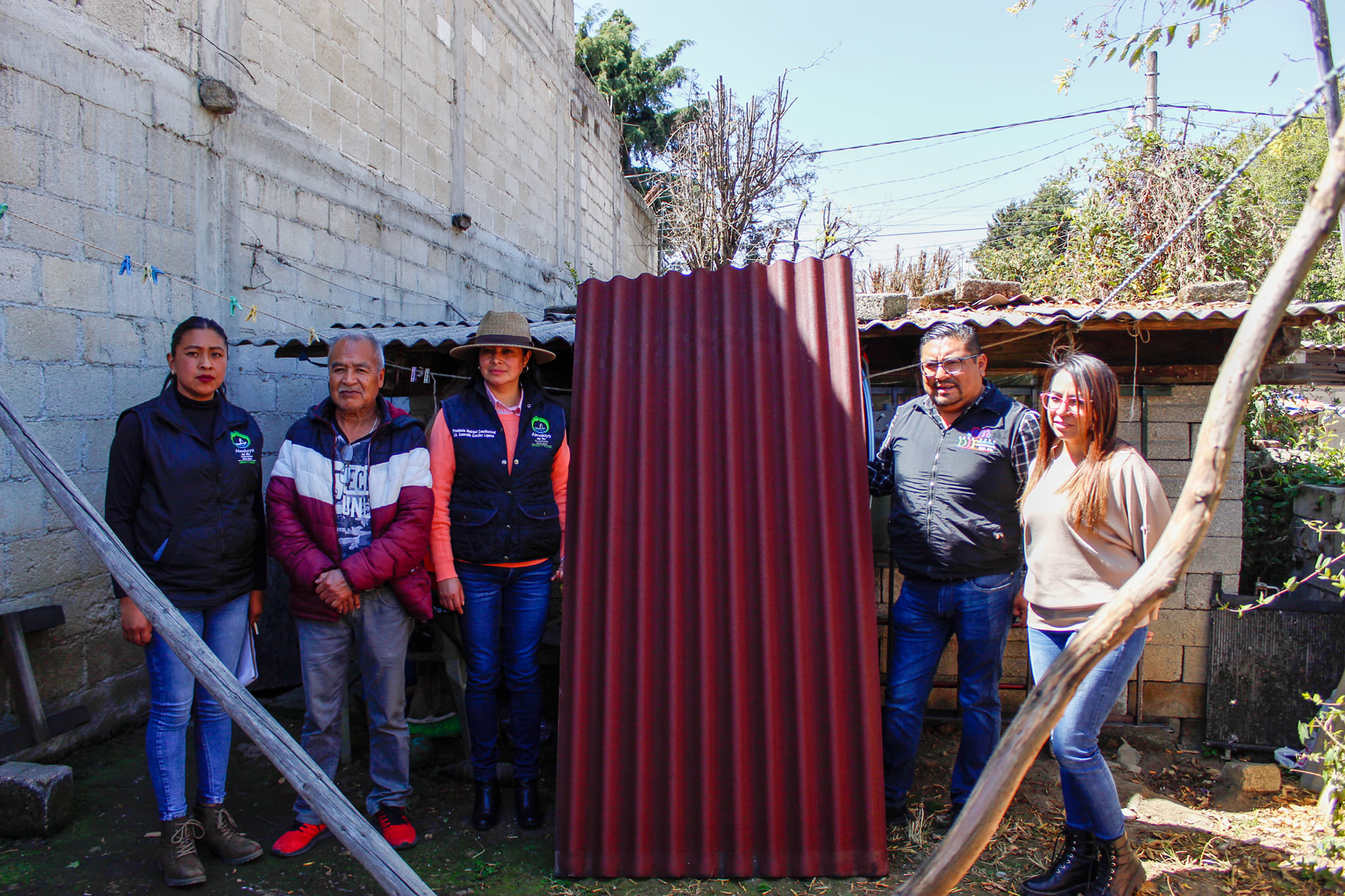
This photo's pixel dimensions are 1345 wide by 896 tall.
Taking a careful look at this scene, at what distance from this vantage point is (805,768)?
287 cm

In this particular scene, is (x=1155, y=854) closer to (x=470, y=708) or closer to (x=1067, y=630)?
(x=1067, y=630)

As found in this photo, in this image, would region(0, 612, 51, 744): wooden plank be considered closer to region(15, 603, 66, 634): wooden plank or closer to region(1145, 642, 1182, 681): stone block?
region(15, 603, 66, 634): wooden plank

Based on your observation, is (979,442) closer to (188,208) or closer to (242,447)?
(242,447)

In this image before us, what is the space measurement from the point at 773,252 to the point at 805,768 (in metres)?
9.96

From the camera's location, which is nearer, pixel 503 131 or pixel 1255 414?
pixel 1255 414

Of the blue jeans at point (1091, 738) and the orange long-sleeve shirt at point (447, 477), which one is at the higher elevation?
the orange long-sleeve shirt at point (447, 477)

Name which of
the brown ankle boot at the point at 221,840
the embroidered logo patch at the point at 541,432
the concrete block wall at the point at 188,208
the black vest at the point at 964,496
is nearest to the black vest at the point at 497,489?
the embroidered logo patch at the point at 541,432

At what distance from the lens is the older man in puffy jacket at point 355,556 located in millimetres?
3027

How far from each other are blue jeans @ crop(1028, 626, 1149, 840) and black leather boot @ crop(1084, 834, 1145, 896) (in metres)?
0.04

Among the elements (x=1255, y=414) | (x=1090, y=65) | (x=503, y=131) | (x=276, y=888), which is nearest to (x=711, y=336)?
(x=1090, y=65)

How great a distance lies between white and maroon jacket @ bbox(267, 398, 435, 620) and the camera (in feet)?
9.87

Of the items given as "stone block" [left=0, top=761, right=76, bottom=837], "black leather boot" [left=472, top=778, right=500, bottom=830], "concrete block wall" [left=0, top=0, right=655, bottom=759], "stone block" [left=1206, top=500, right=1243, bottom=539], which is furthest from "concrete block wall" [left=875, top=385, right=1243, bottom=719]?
"concrete block wall" [left=0, top=0, right=655, bottom=759]

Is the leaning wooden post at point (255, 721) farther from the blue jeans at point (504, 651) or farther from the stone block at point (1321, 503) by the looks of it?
the stone block at point (1321, 503)

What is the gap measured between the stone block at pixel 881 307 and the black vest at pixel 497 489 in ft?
6.48
